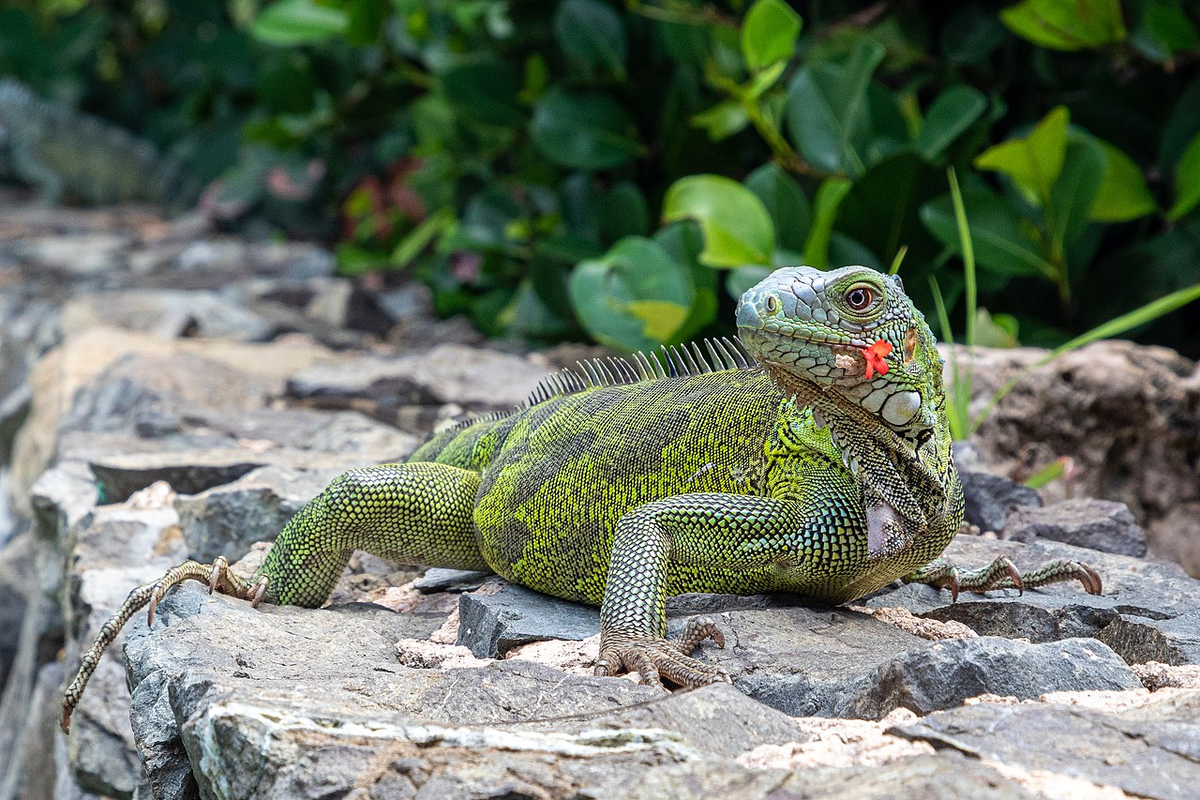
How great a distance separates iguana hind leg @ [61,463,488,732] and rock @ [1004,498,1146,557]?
1994 mm

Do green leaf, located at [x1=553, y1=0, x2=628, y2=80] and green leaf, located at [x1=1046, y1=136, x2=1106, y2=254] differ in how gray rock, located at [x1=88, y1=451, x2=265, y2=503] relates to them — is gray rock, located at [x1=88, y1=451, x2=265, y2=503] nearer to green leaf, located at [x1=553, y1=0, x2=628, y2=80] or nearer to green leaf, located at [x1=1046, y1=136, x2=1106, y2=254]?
green leaf, located at [x1=553, y1=0, x2=628, y2=80]

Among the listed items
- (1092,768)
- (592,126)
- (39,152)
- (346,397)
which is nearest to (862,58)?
(592,126)

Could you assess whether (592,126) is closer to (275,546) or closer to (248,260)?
(275,546)

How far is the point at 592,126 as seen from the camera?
24.8 ft

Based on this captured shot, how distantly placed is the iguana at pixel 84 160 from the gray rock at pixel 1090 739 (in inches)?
593

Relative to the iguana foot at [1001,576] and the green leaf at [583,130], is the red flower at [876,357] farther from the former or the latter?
the green leaf at [583,130]

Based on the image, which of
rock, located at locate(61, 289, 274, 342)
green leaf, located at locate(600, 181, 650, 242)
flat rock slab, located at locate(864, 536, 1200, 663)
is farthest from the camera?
rock, located at locate(61, 289, 274, 342)

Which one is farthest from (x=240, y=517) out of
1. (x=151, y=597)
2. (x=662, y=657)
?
(x=662, y=657)

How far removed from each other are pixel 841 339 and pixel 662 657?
0.88 m

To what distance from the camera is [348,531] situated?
3.84 meters

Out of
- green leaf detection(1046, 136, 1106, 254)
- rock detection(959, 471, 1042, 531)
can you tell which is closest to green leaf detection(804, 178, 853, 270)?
green leaf detection(1046, 136, 1106, 254)

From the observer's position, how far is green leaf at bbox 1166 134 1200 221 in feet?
19.2

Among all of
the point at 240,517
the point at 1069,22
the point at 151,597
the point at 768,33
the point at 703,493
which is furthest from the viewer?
the point at 768,33

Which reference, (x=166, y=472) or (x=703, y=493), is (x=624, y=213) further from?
(x=703, y=493)
